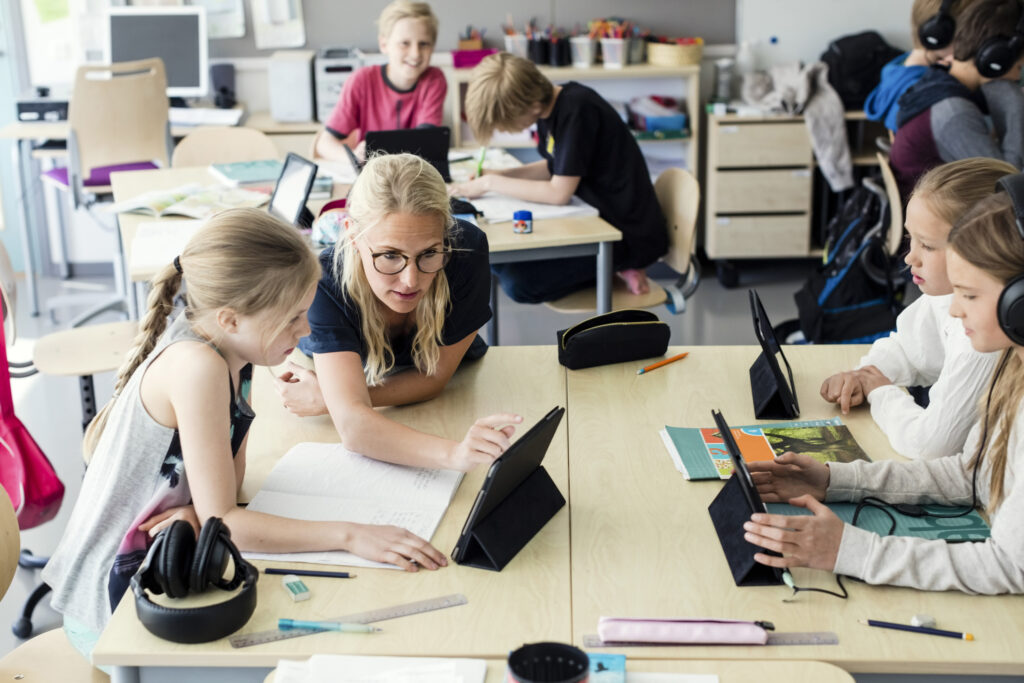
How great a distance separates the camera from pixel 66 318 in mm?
4484

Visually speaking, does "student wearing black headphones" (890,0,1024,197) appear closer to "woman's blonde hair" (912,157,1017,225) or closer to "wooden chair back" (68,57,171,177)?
"woman's blonde hair" (912,157,1017,225)

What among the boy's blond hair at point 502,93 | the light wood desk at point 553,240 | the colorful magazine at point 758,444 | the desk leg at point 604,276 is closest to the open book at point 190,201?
the light wood desk at point 553,240

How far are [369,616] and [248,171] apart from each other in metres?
2.59

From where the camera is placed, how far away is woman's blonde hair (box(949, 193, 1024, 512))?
1343mm

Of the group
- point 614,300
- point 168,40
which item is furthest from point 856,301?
point 168,40

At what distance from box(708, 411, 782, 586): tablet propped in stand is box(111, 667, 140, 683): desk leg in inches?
29.5

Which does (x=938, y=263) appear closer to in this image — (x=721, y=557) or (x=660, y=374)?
(x=660, y=374)

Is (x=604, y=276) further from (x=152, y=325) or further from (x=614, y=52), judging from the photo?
(x=614, y=52)

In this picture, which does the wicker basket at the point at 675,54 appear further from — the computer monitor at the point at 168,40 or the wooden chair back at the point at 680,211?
the computer monitor at the point at 168,40

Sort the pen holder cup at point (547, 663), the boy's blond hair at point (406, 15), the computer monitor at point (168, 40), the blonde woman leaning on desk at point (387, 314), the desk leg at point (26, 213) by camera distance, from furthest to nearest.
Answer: the computer monitor at point (168, 40)
the desk leg at point (26, 213)
the boy's blond hair at point (406, 15)
the blonde woman leaning on desk at point (387, 314)
the pen holder cup at point (547, 663)

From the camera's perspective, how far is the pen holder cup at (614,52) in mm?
4773

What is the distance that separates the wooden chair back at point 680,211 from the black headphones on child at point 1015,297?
1.88 meters

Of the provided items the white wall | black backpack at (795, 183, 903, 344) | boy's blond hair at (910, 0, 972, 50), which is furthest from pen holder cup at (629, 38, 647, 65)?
black backpack at (795, 183, 903, 344)

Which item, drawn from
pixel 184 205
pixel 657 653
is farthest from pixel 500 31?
pixel 657 653
